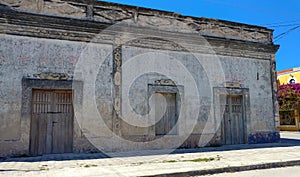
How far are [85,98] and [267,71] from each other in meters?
8.03

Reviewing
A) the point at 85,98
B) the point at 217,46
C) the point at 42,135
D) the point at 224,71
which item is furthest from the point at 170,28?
the point at 42,135

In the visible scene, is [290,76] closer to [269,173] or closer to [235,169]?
[269,173]

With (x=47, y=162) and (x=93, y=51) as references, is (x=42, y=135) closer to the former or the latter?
(x=47, y=162)

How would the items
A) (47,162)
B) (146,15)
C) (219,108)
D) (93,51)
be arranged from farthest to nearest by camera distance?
(219,108) < (146,15) < (93,51) < (47,162)

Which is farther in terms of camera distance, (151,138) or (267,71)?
(267,71)

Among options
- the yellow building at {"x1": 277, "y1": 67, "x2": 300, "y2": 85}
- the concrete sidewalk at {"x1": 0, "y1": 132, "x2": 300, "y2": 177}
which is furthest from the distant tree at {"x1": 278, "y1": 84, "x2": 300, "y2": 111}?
the concrete sidewalk at {"x1": 0, "y1": 132, "x2": 300, "y2": 177}

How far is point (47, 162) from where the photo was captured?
6.45 m

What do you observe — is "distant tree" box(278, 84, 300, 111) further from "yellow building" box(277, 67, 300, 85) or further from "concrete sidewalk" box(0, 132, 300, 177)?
"concrete sidewalk" box(0, 132, 300, 177)

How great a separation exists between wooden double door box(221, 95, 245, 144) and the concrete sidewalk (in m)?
2.17

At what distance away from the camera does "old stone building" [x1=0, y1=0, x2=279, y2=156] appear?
7.50 m

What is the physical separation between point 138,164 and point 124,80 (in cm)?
326

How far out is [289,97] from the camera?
67.1 feet

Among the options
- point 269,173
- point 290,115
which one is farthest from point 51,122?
point 290,115

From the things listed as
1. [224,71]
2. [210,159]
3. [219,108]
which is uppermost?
[224,71]
